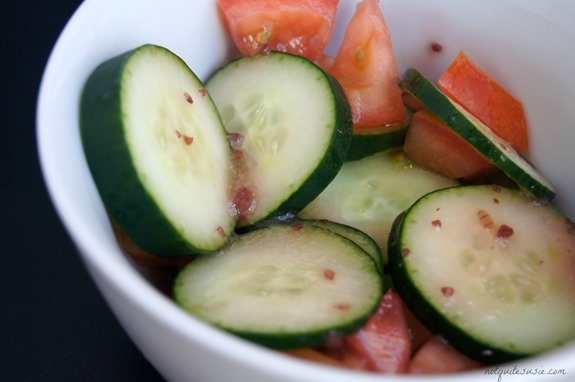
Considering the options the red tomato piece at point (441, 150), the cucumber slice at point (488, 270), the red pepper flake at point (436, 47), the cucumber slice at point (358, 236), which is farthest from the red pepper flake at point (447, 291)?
the red pepper flake at point (436, 47)

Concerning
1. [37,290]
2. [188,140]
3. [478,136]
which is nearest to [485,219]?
[478,136]

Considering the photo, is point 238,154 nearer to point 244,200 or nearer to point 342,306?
point 244,200

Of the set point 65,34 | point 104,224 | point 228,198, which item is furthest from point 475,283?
point 65,34

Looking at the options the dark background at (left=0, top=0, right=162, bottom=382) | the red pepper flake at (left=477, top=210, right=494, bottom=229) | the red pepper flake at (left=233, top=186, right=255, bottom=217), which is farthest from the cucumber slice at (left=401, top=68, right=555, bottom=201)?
the dark background at (left=0, top=0, right=162, bottom=382)

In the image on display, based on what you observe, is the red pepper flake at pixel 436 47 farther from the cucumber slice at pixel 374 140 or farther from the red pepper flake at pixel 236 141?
the red pepper flake at pixel 236 141

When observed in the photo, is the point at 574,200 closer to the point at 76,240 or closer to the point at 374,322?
the point at 374,322
